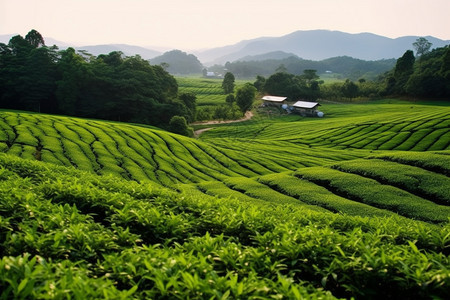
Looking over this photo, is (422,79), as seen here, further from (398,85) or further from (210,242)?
(210,242)

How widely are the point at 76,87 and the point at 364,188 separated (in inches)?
2145

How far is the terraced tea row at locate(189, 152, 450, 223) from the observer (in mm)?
15398

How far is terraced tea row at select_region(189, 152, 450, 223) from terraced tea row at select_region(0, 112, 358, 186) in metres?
6.08

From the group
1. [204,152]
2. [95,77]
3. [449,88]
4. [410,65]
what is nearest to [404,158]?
[204,152]

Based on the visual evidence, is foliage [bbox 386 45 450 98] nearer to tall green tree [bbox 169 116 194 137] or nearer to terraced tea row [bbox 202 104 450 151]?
terraced tea row [bbox 202 104 450 151]

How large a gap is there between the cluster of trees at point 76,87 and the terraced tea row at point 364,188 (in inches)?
1470

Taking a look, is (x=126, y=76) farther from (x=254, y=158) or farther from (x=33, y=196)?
(x=33, y=196)

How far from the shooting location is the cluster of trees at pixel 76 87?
2158 inches

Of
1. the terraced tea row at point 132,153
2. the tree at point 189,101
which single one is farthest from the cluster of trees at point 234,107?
the terraced tea row at point 132,153

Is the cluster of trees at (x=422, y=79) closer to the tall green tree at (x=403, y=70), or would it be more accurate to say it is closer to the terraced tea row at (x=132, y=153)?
the tall green tree at (x=403, y=70)

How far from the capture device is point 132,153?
2658 cm

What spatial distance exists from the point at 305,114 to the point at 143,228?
285 ft

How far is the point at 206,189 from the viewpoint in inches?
763

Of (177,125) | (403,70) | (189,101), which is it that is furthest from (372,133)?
(403,70)
